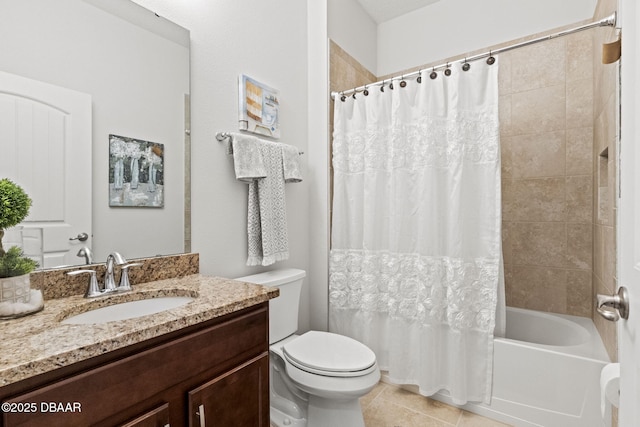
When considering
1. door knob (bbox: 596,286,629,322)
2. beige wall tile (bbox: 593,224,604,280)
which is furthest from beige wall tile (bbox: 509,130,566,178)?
door knob (bbox: 596,286,629,322)

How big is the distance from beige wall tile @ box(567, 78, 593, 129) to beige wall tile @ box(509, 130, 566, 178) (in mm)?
101

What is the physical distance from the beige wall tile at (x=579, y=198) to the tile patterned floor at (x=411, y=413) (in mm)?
1382

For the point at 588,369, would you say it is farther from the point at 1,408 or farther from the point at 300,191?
the point at 1,408

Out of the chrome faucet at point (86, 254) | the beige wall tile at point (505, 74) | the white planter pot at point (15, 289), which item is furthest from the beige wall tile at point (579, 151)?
the white planter pot at point (15, 289)

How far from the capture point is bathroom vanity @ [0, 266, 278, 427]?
2.05 ft

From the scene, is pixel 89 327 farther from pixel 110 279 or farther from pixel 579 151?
pixel 579 151

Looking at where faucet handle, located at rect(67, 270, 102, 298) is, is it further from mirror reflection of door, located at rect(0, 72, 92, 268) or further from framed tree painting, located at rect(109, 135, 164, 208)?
framed tree painting, located at rect(109, 135, 164, 208)

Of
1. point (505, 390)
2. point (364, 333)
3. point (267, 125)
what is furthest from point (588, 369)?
point (267, 125)

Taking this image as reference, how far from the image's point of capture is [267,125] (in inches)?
72.9

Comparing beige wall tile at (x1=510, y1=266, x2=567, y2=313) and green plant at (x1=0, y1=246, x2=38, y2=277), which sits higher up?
green plant at (x1=0, y1=246, x2=38, y2=277)

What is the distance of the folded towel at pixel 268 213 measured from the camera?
172 cm

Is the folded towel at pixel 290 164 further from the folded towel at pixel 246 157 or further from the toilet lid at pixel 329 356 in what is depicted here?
the toilet lid at pixel 329 356

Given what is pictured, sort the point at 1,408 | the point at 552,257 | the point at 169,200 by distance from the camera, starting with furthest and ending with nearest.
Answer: the point at 552,257 → the point at 169,200 → the point at 1,408

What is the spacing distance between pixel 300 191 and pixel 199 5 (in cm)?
113
